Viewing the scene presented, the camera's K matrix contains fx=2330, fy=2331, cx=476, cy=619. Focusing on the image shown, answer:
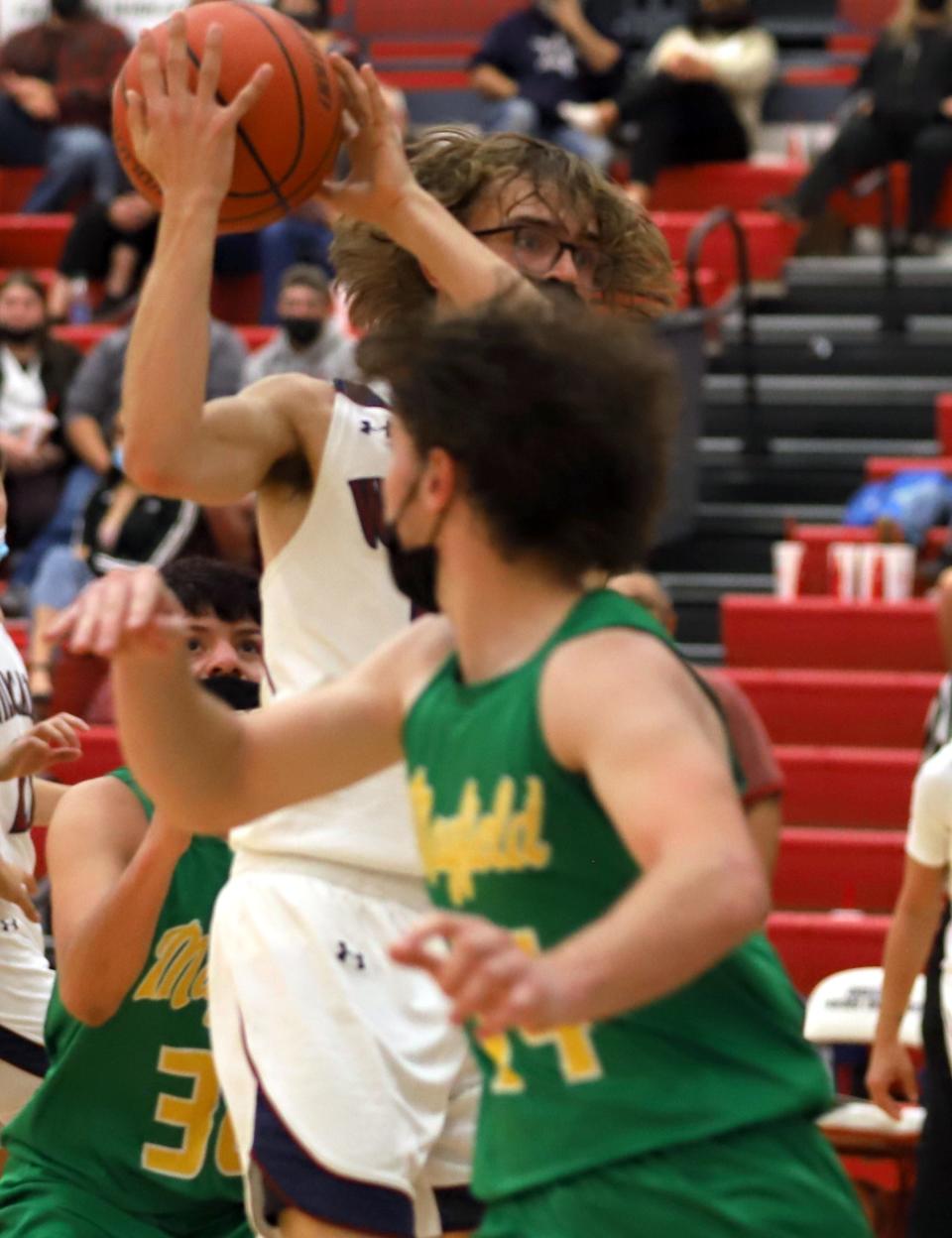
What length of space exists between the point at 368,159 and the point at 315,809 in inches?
32.5

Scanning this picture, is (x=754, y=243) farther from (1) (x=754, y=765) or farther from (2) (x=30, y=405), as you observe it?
(1) (x=754, y=765)

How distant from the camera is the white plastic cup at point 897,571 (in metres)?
8.43

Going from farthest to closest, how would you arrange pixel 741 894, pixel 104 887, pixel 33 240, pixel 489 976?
1. pixel 33 240
2. pixel 104 887
3. pixel 741 894
4. pixel 489 976

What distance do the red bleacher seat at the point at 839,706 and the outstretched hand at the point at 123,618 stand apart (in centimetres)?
582

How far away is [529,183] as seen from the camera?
3.22m

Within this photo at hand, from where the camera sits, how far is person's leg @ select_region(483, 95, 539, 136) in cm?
1173

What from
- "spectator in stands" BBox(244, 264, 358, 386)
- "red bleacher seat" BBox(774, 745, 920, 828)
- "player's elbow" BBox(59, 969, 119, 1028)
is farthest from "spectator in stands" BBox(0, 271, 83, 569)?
"player's elbow" BBox(59, 969, 119, 1028)

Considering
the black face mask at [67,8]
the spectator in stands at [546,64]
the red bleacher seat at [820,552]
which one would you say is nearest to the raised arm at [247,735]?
the red bleacher seat at [820,552]

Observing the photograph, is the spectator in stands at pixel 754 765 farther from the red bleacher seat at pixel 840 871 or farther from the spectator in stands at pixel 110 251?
the spectator in stands at pixel 110 251

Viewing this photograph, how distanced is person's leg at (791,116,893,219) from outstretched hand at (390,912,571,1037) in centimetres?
961

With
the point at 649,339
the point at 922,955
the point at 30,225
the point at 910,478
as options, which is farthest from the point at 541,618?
the point at 30,225

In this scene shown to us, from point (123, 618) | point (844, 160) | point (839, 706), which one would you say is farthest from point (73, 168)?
point (123, 618)

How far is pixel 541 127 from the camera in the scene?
12062mm

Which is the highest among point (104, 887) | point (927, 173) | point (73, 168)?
point (104, 887)
